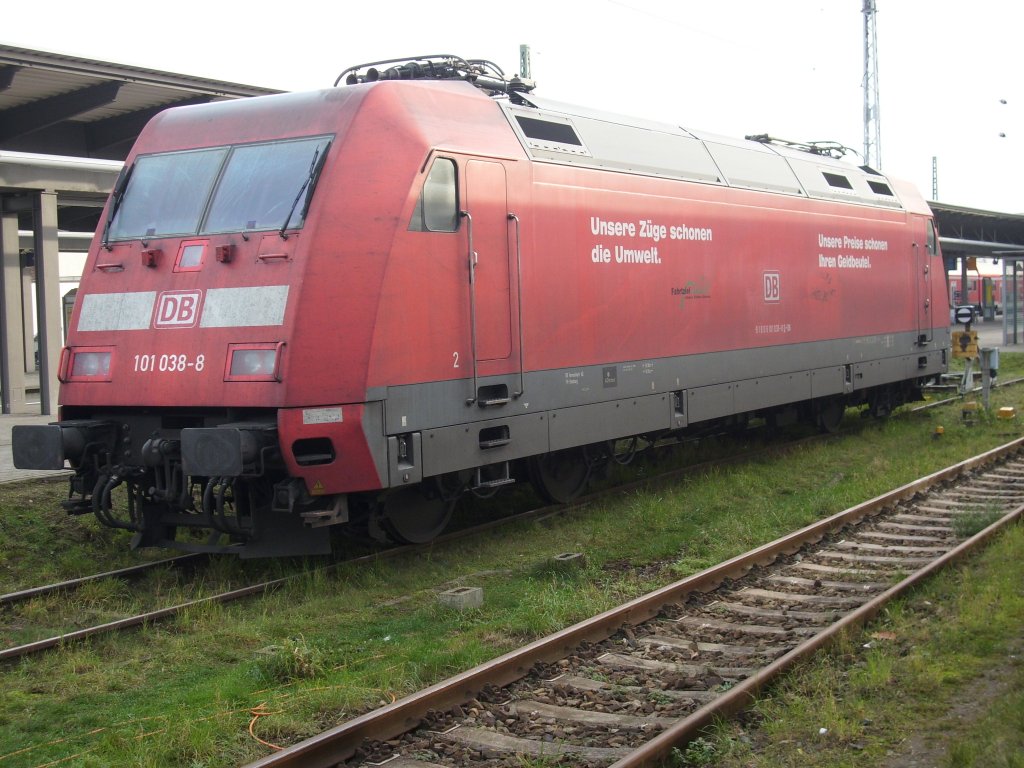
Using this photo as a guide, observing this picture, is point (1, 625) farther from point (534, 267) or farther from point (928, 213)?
point (928, 213)

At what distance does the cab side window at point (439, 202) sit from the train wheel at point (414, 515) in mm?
2161

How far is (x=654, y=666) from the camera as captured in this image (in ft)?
20.6

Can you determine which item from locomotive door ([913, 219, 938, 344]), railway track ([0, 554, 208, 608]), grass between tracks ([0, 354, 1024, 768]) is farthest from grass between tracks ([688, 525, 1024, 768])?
locomotive door ([913, 219, 938, 344])

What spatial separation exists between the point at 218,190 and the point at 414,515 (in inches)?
121

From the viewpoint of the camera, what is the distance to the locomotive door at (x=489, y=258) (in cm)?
885

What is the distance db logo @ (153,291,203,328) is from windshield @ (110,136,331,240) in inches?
20.7

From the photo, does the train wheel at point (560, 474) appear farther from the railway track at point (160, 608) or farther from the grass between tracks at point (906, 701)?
the grass between tracks at point (906, 701)

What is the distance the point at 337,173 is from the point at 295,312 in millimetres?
1079

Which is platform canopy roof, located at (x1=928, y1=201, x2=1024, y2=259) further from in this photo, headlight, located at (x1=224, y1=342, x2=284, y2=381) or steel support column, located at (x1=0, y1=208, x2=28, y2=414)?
headlight, located at (x1=224, y1=342, x2=284, y2=381)

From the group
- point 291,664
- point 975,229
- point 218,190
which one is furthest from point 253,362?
point 975,229

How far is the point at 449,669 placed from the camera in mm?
6113

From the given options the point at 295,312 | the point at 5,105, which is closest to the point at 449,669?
the point at 295,312

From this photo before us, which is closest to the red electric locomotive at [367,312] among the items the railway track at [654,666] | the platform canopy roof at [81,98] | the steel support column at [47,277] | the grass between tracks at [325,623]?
the grass between tracks at [325,623]

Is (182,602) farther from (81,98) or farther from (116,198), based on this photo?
(81,98)
